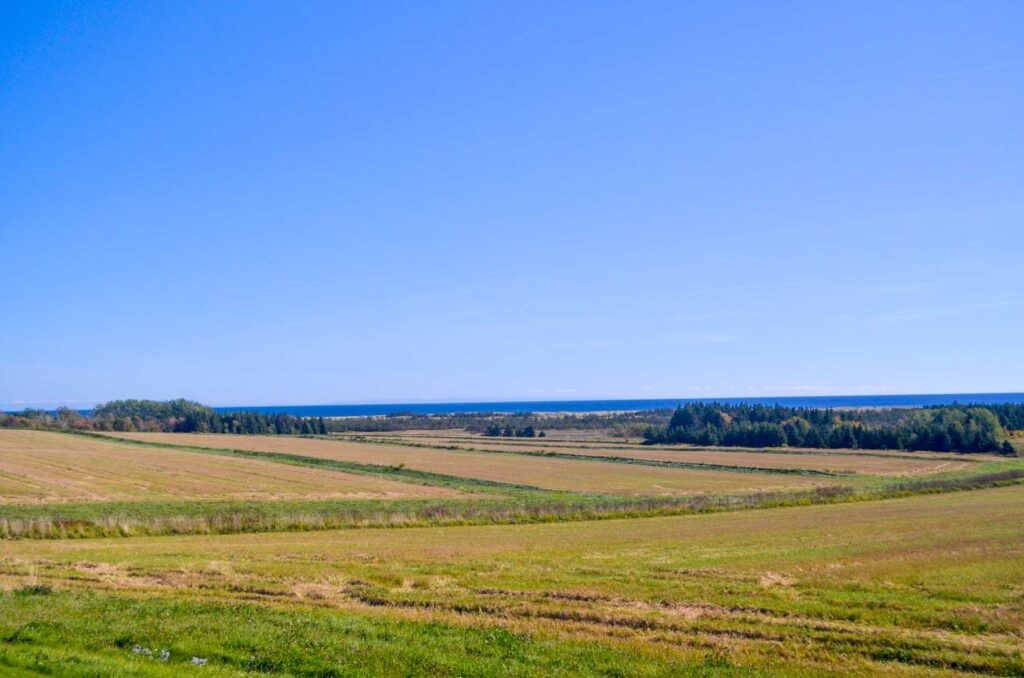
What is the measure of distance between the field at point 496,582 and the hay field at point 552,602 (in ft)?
0.25

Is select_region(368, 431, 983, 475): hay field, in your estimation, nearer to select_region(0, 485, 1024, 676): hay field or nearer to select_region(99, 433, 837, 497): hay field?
select_region(99, 433, 837, 497): hay field

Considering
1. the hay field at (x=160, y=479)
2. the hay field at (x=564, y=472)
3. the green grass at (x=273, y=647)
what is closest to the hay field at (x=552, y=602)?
the green grass at (x=273, y=647)

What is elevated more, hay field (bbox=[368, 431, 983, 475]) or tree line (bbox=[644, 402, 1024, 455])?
tree line (bbox=[644, 402, 1024, 455])

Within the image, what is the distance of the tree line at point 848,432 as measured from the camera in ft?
355

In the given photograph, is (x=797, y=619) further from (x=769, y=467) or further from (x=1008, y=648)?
(x=769, y=467)

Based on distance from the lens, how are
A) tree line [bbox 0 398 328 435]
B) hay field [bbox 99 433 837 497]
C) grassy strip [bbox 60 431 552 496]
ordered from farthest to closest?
1. tree line [bbox 0 398 328 435]
2. hay field [bbox 99 433 837 497]
3. grassy strip [bbox 60 431 552 496]

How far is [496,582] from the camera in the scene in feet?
66.1

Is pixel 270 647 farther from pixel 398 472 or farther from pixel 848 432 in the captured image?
pixel 848 432

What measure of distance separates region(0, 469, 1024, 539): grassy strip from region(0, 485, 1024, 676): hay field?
3324mm

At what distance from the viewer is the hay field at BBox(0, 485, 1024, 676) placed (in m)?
12.3

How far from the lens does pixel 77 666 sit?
10750mm

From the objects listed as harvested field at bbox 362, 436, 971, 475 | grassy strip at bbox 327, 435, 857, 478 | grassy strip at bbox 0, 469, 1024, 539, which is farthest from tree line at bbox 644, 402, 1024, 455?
grassy strip at bbox 0, 469, 1024, 539

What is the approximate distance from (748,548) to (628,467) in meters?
57.3

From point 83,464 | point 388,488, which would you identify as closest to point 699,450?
point 388,488
